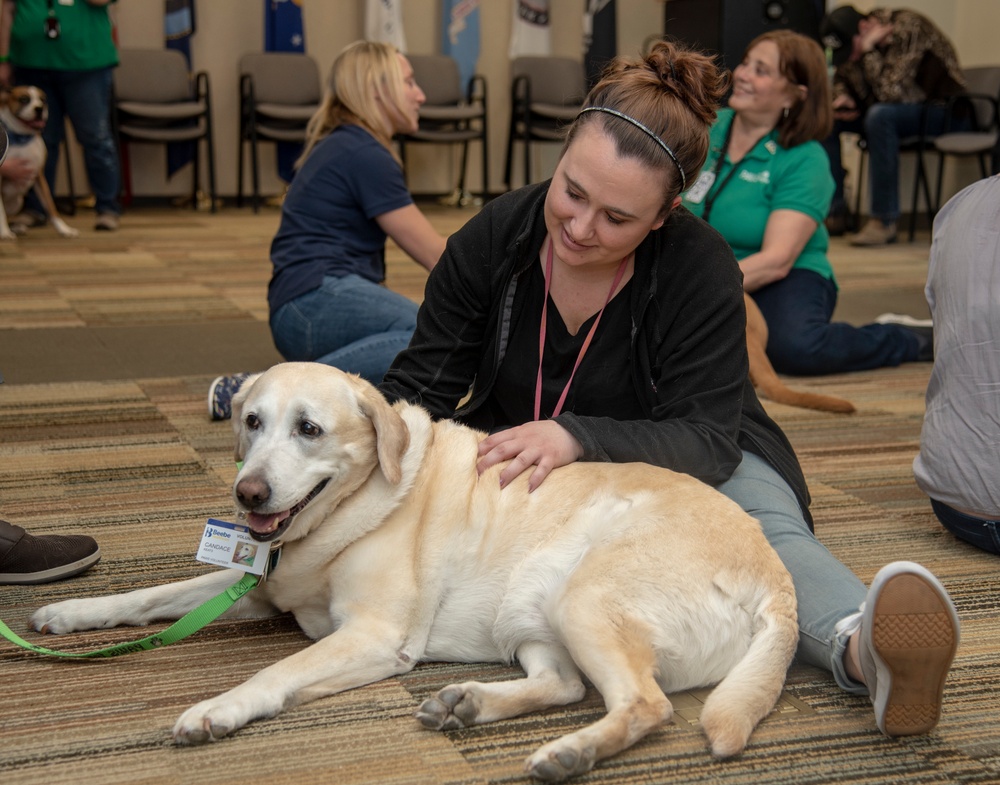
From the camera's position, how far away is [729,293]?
7.64 ft

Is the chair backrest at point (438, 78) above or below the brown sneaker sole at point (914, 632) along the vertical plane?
above

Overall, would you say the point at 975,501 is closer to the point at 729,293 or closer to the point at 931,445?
the point at 931,445

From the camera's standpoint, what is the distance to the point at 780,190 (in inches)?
182

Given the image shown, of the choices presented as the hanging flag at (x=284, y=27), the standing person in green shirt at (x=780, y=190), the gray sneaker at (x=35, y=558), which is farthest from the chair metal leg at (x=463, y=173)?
the gray sneaker at (x=35, y=558)

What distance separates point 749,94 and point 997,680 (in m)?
3.06

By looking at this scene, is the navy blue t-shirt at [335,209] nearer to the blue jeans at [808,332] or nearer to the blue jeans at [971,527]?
the blue jeans at [808,332]

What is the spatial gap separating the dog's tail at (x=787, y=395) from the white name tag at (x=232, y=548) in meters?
2.59

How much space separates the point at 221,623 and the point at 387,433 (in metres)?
0.57

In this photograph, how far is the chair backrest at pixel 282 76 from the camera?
9820 mm

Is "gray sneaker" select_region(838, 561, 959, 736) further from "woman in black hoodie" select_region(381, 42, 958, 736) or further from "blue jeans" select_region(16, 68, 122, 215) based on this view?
"blue jeans" select_region(16, 68, 122, 215)

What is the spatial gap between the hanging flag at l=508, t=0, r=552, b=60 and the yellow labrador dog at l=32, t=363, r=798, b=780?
9.26m

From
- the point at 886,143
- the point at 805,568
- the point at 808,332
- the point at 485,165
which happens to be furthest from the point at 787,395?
the point at 485,165

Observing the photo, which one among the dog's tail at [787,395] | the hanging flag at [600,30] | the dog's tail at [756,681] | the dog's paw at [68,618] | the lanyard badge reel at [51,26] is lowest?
the dog's tail at [787,395]

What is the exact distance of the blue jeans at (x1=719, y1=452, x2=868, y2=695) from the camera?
2.01m
